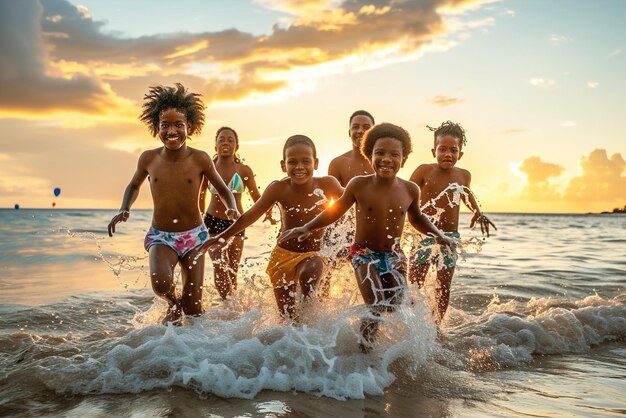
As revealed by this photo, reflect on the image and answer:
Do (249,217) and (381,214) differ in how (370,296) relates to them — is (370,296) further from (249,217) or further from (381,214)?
(249,217)

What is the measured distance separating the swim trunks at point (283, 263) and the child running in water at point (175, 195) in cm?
57

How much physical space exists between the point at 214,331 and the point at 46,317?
281cm

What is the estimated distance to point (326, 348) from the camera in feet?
14.9

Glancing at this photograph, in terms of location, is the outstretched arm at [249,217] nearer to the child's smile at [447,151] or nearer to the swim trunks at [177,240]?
the swim trunks at [177,240]

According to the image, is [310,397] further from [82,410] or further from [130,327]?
[130,327]

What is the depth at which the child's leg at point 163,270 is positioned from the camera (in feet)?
16.9

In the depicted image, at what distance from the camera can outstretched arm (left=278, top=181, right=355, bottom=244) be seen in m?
4.77

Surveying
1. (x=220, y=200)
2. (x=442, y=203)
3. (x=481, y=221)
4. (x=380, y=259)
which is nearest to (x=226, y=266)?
(x=220, y=200)

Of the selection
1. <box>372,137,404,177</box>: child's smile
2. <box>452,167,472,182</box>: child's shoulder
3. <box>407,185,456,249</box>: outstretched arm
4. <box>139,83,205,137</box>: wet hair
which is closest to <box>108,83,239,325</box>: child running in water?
<box>139,83,205,137</box>: wet hair

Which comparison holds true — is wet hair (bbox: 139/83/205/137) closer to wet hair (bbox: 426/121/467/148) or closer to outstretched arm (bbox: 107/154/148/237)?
outstretched arm (bbox: 107/154/148/237)

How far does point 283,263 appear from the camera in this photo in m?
5.40

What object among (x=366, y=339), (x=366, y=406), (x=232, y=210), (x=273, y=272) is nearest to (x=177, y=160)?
(x=232, y=210)

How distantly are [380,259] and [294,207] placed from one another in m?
0.99

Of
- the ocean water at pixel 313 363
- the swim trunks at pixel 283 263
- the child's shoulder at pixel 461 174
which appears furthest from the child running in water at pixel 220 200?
the child's shoulder at pixel 461 174
